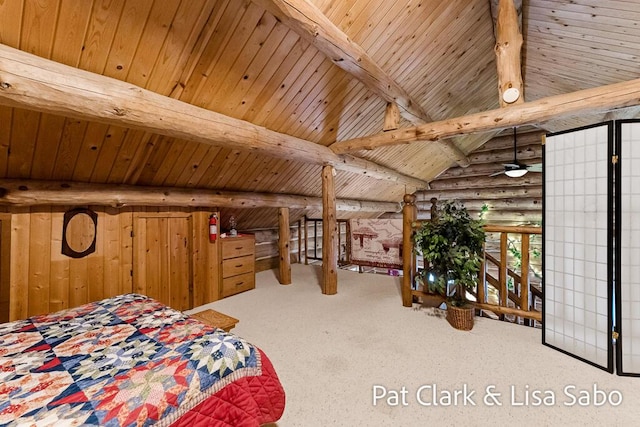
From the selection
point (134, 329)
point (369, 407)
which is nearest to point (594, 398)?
point (369, 407)

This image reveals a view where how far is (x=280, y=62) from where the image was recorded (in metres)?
2.51

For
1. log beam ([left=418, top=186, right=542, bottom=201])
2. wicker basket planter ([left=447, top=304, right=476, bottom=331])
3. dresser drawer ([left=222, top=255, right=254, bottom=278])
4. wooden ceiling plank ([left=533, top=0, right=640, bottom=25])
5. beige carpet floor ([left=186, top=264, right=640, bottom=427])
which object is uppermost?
wooden ceiling plank ([left=533, top=0, right=640, bottom=25])

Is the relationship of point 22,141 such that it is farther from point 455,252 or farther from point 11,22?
point 455,252

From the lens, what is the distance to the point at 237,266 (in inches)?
155

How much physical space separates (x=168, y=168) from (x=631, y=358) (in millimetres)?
4293

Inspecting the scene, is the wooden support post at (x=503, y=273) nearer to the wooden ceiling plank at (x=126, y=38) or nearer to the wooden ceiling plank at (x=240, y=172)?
the wooden ceiling plank at (x=240, y=172)

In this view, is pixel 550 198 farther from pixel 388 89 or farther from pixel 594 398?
pixel 388 89

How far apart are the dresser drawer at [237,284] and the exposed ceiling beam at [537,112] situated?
8.77 ft

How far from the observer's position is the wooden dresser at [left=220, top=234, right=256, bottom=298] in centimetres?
377

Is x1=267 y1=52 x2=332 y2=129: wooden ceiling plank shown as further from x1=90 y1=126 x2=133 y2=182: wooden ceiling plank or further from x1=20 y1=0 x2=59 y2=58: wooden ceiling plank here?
x1=20 y1=0 x2=59 y2=58: wooden ceiling plank

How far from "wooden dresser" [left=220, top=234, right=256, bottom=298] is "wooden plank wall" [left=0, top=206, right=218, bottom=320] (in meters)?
1.00

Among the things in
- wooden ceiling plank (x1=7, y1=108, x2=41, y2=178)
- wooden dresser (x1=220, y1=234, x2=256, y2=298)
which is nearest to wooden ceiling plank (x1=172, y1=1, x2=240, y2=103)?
wooden ceiling plank (x1=7, y1=108, x2=41, y2=178)

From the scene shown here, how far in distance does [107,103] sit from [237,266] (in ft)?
8.55

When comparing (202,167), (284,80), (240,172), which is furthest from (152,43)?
(240,172)
